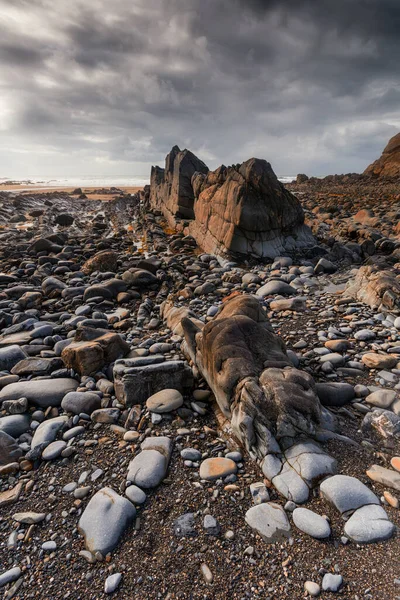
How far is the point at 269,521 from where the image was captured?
2.59m

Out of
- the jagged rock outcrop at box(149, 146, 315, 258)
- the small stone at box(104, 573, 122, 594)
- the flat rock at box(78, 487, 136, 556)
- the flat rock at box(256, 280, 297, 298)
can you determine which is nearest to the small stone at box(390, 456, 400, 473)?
the flat rock at box(78, 487, 136, 556)

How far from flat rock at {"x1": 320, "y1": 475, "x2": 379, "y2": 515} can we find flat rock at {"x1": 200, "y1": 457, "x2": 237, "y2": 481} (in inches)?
34.0

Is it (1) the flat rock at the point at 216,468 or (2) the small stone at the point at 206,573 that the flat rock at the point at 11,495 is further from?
(2) the small stone at the point at 206,573

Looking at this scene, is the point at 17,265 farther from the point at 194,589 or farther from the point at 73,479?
the point at 194,589

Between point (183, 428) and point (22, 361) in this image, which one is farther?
point (22, 361)

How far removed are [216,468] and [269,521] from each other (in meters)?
0.70

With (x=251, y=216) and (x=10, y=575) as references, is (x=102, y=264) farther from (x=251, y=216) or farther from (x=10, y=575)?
(x=10, y=575)

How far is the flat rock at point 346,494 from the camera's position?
2.59m

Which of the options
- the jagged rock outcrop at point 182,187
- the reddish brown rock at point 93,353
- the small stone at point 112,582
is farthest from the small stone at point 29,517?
the jagged rock outcrop at point 182,187

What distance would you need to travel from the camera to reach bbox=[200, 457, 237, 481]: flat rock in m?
3.08

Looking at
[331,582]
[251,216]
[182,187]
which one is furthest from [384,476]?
[182,187]

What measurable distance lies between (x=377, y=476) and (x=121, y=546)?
2339 mm

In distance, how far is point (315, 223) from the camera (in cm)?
1806

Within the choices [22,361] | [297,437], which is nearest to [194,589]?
[297,437]
